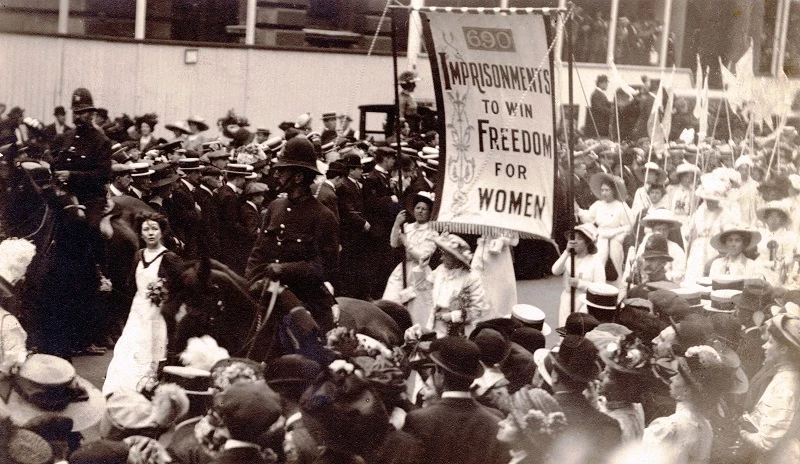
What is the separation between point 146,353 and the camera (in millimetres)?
8141

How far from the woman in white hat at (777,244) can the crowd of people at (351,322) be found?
0.8 inches

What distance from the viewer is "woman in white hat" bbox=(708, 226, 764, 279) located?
10.4m

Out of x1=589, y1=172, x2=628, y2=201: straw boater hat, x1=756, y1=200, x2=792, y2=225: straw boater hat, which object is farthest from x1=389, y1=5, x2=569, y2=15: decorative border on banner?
x1=589, y1=172, x2=628, y2=201: straw boater hat

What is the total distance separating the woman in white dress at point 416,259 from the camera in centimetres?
955

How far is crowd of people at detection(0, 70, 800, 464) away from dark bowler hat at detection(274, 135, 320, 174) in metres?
0.01

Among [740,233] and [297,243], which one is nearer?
[297,243]

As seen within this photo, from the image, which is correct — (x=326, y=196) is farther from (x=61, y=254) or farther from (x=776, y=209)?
(x=776, y=209)

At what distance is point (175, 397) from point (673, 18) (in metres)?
9.65

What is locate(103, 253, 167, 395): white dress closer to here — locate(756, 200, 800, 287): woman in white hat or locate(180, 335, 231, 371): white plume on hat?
locate(180, 335, 231, 371): white plume on hat

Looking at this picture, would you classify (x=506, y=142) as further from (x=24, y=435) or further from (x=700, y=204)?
(x=700, y=204)

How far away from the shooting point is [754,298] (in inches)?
351

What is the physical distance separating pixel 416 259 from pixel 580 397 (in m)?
2.97

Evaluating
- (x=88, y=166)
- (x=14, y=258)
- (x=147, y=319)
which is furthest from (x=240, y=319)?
(x=88, y=166)

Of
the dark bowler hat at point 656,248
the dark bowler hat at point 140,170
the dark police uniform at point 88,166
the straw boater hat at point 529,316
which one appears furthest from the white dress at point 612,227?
the dark police uniform at point 88,166
